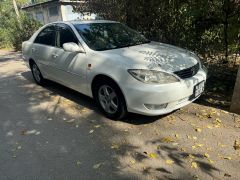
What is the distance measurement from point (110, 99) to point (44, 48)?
2.40 meters

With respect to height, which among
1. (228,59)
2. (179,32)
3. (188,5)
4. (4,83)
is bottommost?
(4,83)

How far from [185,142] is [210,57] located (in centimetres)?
342

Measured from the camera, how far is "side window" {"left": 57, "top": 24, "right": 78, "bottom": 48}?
5.30 m

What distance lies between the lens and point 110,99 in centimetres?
467

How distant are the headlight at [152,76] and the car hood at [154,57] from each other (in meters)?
0.09

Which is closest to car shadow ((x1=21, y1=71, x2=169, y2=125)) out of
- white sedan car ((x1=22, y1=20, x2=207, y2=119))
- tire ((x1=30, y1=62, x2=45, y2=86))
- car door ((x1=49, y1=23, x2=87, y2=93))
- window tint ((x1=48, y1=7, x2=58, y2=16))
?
tire ((x1=30, y1=62, x2=45, y2=86))

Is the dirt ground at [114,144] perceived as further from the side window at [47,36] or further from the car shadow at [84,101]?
the side window at [47,36]

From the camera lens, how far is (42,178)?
3408 mm

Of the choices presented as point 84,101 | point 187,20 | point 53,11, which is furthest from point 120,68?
point 53,11

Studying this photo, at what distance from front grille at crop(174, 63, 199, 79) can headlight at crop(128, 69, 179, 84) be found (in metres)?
0.20

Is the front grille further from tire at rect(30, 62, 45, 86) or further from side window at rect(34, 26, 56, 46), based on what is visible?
tire at rect(30, 62, 45, 86)

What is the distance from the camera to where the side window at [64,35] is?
Answer: 17.4 feet

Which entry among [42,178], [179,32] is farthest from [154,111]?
[179,32]

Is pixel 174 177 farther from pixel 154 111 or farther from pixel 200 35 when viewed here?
pixel 200 35
